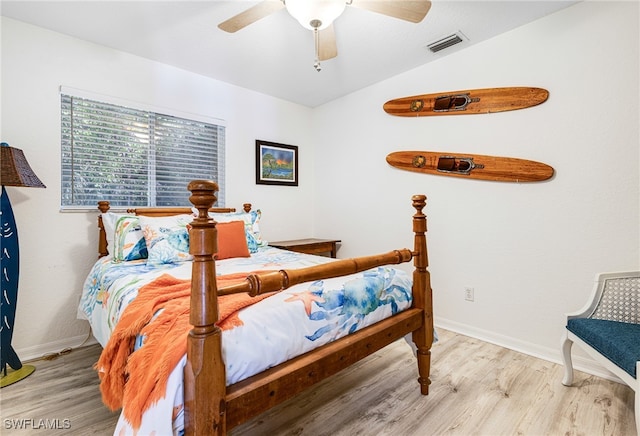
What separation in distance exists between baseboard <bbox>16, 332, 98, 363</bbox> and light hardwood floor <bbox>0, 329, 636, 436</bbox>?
0.12 meters

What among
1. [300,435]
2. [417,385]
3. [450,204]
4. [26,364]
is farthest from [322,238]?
[26,364]

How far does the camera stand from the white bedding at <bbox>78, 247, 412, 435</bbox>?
98 cm

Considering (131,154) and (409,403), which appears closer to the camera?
(409,403)

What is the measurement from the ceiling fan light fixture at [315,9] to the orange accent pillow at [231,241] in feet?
5.16

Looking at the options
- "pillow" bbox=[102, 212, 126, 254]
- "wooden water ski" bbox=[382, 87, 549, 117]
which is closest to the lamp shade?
"pillow" bbox=[102, 212, 126, 254]

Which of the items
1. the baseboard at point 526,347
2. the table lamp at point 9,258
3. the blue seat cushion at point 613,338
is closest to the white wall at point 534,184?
the baseboard at point 526,347

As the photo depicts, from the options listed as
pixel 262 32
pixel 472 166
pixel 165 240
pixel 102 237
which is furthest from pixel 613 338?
pixel 102 237

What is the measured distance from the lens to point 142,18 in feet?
7.35

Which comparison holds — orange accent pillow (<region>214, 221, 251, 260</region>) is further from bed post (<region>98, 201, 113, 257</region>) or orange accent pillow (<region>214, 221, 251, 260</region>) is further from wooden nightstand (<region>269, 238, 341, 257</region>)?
bed post (<region>98, 201, 113, 257</region>)

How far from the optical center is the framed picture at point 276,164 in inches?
143

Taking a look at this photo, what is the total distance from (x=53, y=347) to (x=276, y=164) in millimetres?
2639

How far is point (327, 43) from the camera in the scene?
6.75 feet

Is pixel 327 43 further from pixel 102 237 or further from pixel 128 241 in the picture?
pixel 102 237

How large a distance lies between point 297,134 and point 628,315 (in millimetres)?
3463
